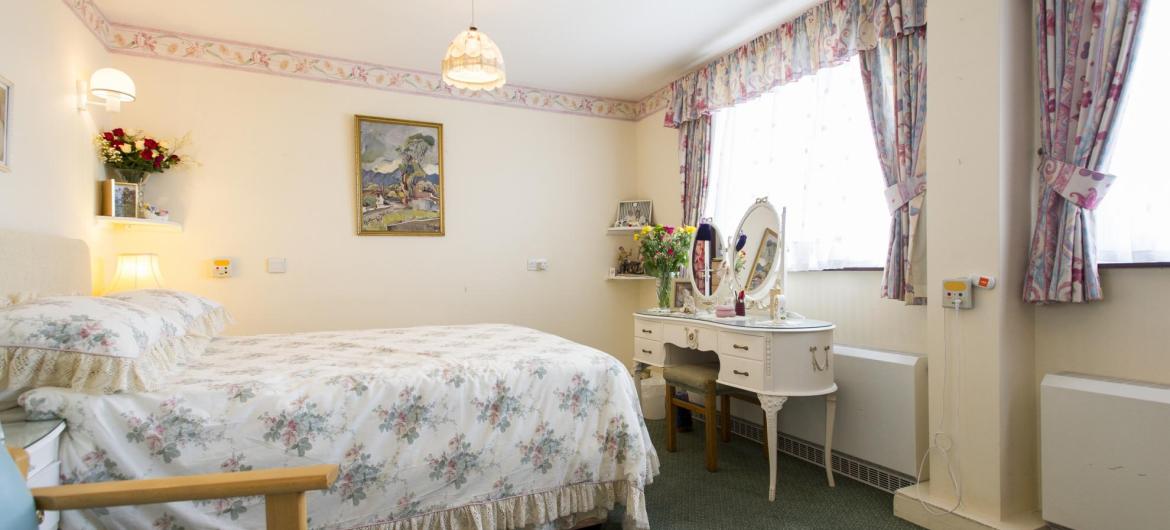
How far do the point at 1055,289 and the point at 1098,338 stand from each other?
0.83 ft

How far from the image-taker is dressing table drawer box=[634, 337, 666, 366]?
3.41 m

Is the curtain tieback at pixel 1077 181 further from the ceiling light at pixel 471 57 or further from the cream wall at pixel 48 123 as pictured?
the cream wall at pixel 48 123

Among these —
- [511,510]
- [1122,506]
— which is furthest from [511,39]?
[1122,506]

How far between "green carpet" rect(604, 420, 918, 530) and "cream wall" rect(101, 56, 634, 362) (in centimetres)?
194

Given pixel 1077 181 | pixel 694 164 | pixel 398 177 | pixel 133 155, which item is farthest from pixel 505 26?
pixel 1077 181

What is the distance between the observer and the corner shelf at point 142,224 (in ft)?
10.5

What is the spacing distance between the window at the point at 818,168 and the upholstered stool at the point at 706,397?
2.79 ft

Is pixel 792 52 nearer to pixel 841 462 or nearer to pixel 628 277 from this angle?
pixel 628 277

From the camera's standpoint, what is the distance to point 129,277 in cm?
321

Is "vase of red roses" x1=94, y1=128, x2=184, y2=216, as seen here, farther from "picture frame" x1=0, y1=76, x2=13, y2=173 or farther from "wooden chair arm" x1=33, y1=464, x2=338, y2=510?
"wooden chair arm" x1=33, y1=464, x2=338, y2=510

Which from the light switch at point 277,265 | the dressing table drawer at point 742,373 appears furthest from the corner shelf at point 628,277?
the light switch at point 277,265

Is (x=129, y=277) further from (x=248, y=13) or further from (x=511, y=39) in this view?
(x=511, y=39)

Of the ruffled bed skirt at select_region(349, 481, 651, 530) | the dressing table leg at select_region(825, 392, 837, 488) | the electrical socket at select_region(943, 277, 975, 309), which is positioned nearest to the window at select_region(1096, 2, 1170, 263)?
the electrical socket at select_region(943, 277, 975, 309)

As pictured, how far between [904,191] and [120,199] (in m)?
4.31
